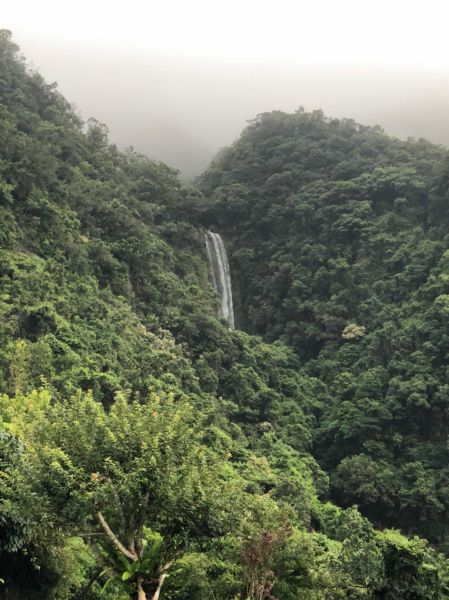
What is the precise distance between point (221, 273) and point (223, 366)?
55.3ft

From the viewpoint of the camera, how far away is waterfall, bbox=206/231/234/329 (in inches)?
1934

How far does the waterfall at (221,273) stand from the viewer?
161 ft

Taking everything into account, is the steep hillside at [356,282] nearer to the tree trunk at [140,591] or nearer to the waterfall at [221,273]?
the waterfall at [221,273]

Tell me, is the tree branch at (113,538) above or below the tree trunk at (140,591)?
above

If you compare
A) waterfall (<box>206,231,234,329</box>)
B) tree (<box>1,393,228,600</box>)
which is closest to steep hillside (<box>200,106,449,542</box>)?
waterfall (<box>206,231,234,329</box>)

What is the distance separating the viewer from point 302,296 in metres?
47.7

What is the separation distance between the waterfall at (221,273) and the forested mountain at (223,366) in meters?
1.43

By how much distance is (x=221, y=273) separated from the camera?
5116 cm

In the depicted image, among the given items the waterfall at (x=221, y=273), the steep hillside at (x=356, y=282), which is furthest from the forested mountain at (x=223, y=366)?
the waterfall at (x=221, y=273)

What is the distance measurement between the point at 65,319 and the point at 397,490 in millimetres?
20141

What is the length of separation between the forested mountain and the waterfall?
1429 millimetres

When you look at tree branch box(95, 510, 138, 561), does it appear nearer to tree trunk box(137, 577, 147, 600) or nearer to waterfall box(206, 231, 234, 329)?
tree trunk box(137, 577, 147, 600)

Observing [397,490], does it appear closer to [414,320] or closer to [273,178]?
[414,320]

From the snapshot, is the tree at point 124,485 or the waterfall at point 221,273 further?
the waterfall at point 221,273
